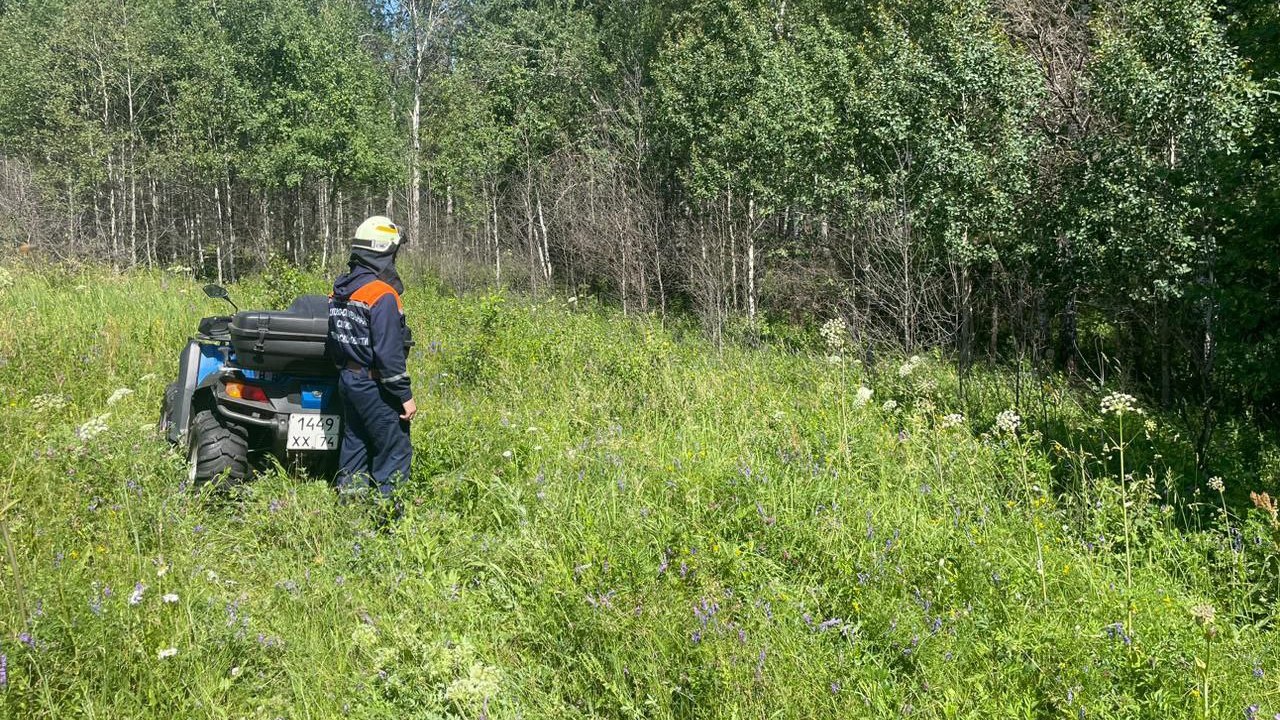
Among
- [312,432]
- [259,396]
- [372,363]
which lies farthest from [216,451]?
[372,363]

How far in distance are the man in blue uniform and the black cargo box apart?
0.15 meters

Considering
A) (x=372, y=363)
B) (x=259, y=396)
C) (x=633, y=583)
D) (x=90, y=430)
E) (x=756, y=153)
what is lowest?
(x=633, y=583)

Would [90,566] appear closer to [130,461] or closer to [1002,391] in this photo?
[130,461]

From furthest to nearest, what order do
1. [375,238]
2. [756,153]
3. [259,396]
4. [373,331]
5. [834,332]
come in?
1. [756,153]
2. [834,332]
3. [259,396]
4. [375,238]
5. [373,331]

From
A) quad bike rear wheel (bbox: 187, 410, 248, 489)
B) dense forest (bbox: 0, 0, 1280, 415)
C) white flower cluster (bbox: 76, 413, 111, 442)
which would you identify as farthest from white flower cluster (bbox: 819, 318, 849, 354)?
white flower cluster (bbox: 76, 413, 111, 442)

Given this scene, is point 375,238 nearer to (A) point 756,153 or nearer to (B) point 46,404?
(B) point 46,404

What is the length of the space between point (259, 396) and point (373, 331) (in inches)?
43.6

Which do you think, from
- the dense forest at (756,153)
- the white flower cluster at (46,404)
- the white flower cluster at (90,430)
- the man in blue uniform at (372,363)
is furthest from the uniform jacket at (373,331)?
the dense forest at (756,153)

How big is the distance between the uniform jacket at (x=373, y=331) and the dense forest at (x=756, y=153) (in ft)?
17.5

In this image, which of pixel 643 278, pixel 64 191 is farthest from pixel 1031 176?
pixel 64 191

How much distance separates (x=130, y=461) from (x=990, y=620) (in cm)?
449

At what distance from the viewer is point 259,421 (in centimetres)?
490

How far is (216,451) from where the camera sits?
4.93 m

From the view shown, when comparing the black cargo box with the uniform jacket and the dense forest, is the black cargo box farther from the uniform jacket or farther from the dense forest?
the dense forest
